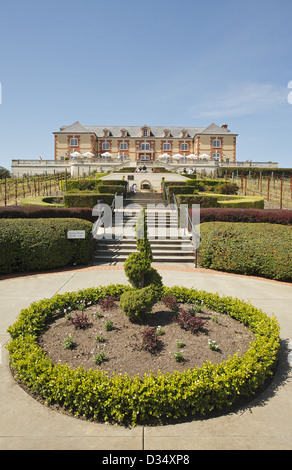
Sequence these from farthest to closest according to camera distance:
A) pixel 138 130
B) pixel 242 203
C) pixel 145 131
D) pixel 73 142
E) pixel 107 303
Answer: pixel 138 130, pixel 145 131, pixel 73 142, pixel 242 203, pixel 107 303

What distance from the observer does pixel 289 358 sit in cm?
420

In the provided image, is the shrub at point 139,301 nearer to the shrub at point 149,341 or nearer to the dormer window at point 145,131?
the shrub at point 149,341

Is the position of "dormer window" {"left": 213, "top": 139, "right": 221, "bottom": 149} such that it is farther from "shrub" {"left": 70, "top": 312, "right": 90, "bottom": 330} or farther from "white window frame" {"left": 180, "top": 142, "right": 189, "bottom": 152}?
"shrub" {"left": 70, "top": 312, "right": 90, "bottom": 330}

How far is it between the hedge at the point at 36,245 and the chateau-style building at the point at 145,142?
43.9 meters

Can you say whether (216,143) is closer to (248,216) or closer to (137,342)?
(248,216)

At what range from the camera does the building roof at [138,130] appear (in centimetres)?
5241

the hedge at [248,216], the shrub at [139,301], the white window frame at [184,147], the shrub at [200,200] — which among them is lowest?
the shrub at [139,301]

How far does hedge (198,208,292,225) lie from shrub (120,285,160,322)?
803 cm

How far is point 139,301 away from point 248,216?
887 cm

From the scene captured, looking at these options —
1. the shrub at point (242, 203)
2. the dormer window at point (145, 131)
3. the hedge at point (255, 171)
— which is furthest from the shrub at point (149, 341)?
the dormer window at point (145, 131)

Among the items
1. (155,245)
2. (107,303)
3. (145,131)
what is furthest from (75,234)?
(145,131)

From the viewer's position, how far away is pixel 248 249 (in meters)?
8.70

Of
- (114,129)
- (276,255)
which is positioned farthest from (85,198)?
(114,129)

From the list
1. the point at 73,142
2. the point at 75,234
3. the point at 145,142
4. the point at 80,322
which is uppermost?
the point at 145,142
